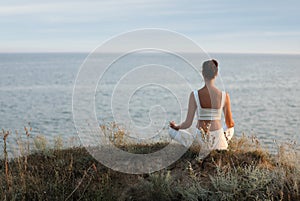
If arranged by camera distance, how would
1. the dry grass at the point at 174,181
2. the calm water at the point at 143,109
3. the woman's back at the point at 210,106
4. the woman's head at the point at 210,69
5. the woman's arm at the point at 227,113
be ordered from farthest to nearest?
the calm water at the point at 143,109, the woman's arm at the point at 227,113, the woman's back at the point at 210,106, the woman's head at the point at 210,69, the dry grass at the point at 174,181

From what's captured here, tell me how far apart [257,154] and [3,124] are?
1813cm

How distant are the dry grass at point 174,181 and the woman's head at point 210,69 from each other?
4.13ft

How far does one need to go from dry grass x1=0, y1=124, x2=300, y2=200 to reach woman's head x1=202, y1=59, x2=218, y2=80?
126cm

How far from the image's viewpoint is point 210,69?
6824 mm

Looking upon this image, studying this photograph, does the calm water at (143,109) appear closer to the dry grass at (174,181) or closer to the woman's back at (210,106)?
the woman's back at (210,106)

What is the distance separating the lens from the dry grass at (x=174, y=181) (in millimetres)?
5168

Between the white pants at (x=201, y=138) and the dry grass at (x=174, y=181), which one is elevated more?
the white pants at (x=201, y=138)

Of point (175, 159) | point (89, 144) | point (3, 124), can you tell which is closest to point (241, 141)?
point (175, 159)

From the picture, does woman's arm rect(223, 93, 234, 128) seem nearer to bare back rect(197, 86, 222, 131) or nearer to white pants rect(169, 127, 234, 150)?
bare back rect(197, 86, 222, 131)

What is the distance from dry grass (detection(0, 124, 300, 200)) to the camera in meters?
5.17

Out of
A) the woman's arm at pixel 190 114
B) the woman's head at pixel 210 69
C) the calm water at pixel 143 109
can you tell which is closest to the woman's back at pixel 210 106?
the woman's arm at pixel 190 114

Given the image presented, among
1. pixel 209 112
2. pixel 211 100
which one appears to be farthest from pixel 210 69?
pixel 209 112

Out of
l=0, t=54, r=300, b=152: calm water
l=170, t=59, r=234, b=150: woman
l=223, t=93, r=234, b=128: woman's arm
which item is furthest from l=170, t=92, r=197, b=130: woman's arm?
l=0, t=54, r=300, b=152: calm water

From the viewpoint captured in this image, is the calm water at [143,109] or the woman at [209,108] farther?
the calm water at [143,109]
